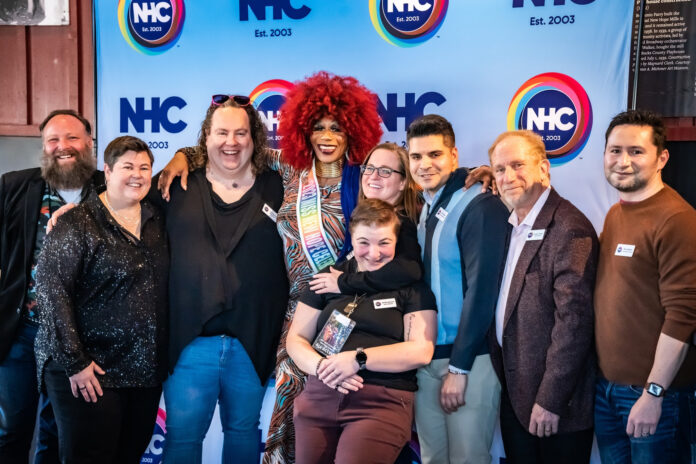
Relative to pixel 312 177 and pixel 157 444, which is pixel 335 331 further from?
pixel 157 444

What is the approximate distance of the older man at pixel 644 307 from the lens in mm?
2074

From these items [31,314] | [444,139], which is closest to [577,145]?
[444,139]

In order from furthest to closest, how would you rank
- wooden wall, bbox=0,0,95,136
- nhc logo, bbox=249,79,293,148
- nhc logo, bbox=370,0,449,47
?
wooden wall, bbox=0,0,95,136 → nhc logo, bbox=249,79,293,148 → nhc logo, bbox=370,0,449,47

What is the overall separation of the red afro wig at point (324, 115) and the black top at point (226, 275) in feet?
1.08

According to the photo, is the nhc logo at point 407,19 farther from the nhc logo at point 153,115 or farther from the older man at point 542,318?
the nhc logo at point 153,115

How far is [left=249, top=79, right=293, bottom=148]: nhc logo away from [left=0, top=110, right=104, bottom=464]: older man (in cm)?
110

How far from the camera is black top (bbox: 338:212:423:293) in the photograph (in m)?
2.39

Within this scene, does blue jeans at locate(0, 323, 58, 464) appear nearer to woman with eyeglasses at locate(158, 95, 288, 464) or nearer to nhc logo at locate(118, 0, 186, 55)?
woman with eyeglasses at locate(158, 95, 288, 464)

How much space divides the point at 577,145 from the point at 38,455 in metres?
3.30

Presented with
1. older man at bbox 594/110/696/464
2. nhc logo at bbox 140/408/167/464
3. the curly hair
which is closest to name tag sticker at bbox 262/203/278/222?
the curly hair

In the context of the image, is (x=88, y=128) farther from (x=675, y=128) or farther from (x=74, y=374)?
(x=675, y=128)

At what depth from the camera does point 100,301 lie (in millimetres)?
2525

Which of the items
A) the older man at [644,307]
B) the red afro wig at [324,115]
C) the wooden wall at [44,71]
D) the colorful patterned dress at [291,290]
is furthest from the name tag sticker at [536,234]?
the wooden wall at [44,71]

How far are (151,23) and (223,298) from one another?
2.17 meters
